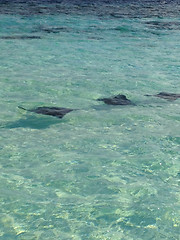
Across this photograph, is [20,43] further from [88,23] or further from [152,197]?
[152,197]

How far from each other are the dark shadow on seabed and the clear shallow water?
0.01 metres

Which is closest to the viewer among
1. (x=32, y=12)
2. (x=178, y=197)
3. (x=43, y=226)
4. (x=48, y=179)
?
(x=43, y=226)

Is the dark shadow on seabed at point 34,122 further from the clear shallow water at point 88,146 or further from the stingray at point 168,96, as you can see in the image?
the stingray at point 168,96

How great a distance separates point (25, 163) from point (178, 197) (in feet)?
5.70

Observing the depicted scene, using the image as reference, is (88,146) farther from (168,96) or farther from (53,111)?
(168,96)

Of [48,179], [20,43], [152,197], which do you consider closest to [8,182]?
[48,179]

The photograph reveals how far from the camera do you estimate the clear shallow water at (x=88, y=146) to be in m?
3.41

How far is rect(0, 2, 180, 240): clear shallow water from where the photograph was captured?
11.2 ft

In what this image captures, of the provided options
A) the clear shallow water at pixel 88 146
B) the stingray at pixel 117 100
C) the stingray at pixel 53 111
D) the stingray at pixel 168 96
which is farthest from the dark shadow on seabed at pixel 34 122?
the stingray at pixel 168 96

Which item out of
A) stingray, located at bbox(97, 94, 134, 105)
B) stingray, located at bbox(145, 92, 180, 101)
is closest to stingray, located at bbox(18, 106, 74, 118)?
stingray, located at bbox(97, 94, 134, 105)

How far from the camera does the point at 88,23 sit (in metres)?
17.0

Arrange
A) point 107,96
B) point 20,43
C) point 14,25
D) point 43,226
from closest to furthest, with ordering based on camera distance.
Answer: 1. point 43,226
2. point 107,96
3. point 20,43
4. point 14,25

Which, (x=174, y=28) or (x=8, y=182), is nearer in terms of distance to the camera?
(x=8, y=182)

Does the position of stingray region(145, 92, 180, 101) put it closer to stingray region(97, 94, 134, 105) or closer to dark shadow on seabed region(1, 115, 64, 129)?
stingray region(97, 94, 134, 105)
